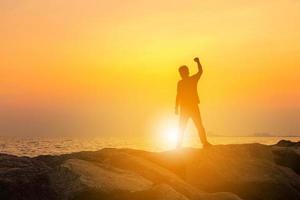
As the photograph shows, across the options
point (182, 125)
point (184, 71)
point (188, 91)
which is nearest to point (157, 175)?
point (182, 125)

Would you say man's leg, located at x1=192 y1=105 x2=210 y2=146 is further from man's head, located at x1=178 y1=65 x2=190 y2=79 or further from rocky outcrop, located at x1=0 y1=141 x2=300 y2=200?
man's head, located at x1=178 y1=65 x2=190 y2=79

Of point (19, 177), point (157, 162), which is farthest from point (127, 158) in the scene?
point (19, 177)

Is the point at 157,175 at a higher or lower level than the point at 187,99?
lower

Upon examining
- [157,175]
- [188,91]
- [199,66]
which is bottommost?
[157,175]

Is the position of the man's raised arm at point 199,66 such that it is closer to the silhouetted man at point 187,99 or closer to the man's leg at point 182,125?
the silhouetted man at point 187,99

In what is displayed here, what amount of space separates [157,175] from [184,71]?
4775 mm

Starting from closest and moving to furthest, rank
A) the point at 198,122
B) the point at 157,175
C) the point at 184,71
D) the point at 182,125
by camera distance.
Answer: the point at 157,175
the point at 184,71
the point at 182,125
the point at 198,122

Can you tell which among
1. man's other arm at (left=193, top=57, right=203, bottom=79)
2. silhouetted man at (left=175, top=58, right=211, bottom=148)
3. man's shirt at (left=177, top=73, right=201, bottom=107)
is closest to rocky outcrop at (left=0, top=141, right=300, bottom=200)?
silhouetted man at (left=175, top=58, right=211, bottom=148)

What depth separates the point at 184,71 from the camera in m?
16.2

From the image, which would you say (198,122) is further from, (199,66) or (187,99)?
(199,66)

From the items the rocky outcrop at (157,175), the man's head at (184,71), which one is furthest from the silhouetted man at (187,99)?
the rocky outcrop at (157,175)

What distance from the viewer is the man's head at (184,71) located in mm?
16188

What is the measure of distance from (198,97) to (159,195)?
658cm

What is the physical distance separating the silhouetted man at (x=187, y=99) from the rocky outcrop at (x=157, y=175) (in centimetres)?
108
